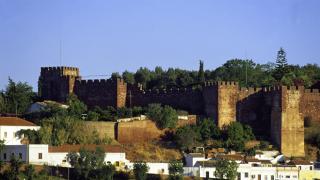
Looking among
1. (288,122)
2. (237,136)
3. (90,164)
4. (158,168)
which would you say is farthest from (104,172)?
(288,122)

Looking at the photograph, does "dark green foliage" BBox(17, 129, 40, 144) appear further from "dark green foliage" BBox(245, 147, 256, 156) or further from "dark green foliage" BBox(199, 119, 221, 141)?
"dark green foliage" BBox(245, 147, 256, 156)

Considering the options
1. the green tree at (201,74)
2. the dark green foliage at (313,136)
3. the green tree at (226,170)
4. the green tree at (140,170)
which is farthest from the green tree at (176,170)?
the green tree at (201,74)

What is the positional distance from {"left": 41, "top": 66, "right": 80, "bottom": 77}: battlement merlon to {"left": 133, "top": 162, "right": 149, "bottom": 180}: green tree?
1847cm

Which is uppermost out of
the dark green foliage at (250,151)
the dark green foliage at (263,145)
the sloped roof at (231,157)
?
the dark green foliage at (263,145)

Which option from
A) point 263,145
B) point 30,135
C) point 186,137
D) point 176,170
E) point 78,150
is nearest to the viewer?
point 176,170

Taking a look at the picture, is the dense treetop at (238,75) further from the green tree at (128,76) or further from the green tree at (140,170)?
the green tree at (140,170)

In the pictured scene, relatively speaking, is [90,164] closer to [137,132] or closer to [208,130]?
[137,132]

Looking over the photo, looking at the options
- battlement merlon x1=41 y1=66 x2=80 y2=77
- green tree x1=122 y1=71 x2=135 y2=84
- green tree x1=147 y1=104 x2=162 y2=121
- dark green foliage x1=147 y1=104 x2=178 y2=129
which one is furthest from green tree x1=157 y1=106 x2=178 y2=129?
green tree x1=122 y1=71 x2=135 y2=84

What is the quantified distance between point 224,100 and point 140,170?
12934 mm

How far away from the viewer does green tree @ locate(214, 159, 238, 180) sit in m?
62.0

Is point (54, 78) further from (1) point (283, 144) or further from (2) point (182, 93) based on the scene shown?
(1) point (283, 144)

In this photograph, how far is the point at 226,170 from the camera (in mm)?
62250

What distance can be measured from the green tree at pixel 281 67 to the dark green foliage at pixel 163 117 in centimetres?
1583

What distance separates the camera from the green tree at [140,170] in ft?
197
